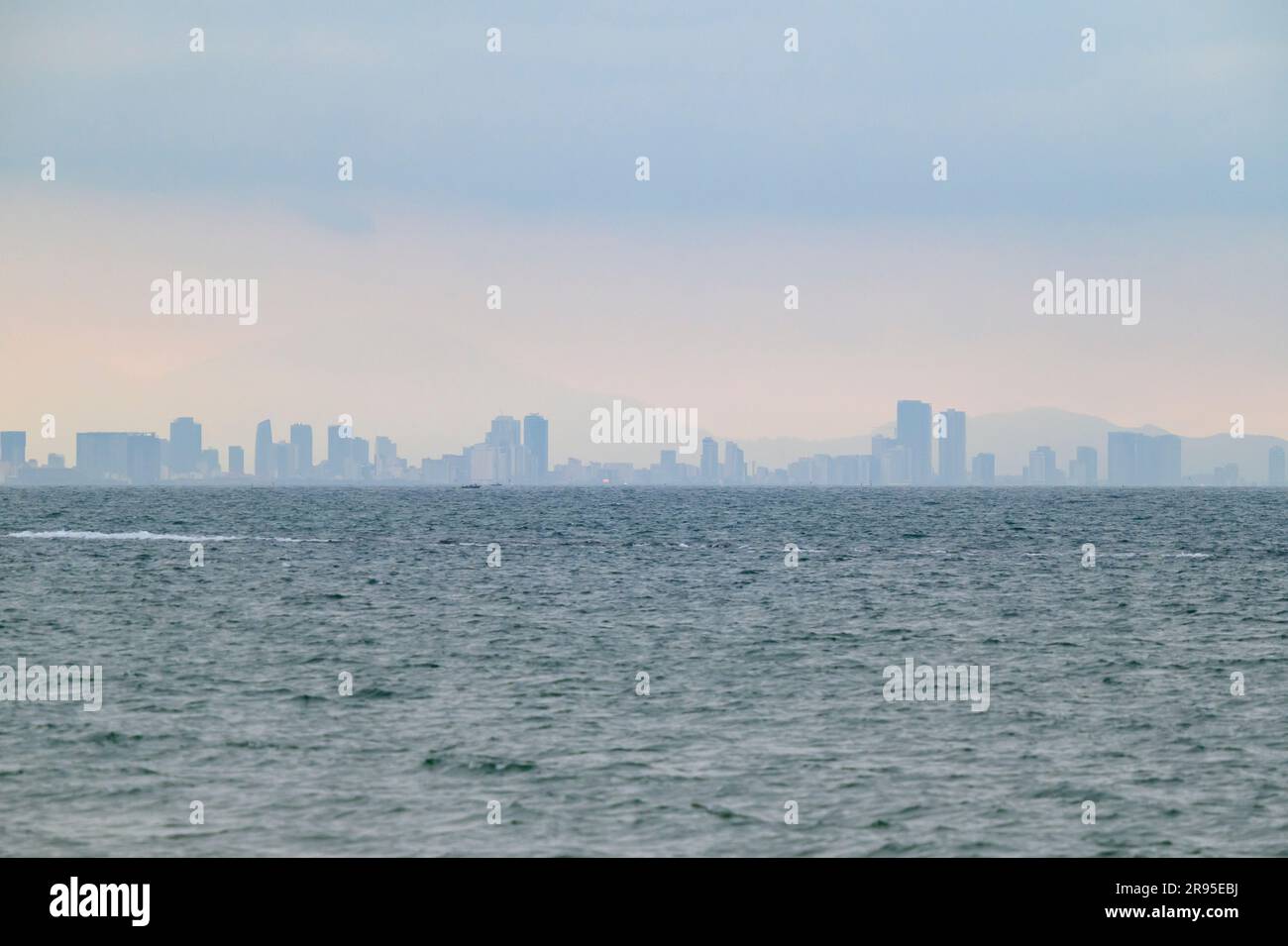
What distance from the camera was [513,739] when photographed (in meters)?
32.0

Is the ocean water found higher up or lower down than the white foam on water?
lower down

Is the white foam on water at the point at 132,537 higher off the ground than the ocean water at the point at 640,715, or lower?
higher

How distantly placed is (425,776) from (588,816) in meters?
4.61

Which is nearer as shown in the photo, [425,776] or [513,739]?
[425,776]

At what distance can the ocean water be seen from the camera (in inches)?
982

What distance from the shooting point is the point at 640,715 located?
3544 cm

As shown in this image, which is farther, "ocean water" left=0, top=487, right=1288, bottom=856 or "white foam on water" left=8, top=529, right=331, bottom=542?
"white foam on water" left=8, top=529, right=331, bottom=542

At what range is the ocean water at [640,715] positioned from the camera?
81.8 feet

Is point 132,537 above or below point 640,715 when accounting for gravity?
above

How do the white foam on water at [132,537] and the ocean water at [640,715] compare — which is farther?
the white foam on water at [132,537]
